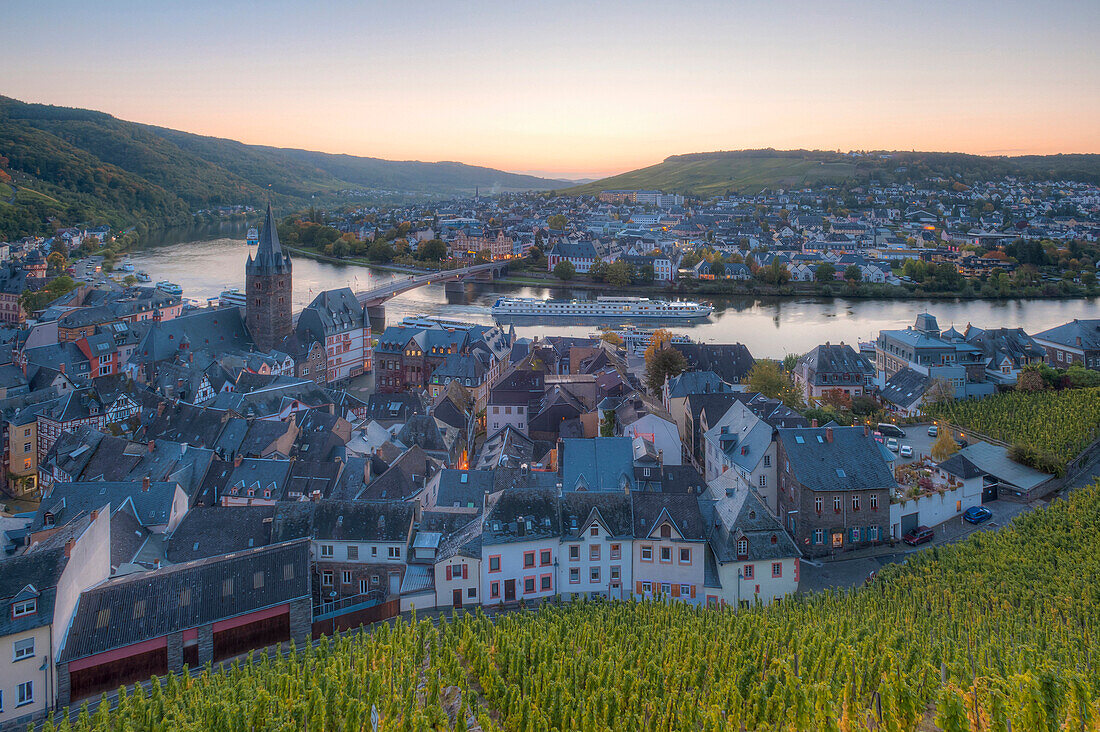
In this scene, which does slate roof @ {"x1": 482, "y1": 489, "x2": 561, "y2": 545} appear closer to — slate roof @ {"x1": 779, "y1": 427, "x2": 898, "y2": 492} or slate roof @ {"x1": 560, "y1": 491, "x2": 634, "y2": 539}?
slate roof @ {"x1": 560, "y1": 491, "x2": 634, "y2": 539}

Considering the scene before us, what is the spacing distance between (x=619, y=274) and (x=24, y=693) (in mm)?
45462

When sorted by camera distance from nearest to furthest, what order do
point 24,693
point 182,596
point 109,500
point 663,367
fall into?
point 24,693 < point 182,596 < point 109,500 < point 663,367

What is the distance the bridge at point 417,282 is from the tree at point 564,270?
500 cm

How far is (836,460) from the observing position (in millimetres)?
12562

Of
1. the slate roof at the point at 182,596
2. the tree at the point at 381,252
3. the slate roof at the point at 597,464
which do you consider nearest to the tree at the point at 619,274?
the tree at the point at 381,252

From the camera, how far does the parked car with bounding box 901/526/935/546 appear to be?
12.6 metres

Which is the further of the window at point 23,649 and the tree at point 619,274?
the tree at point 619,274

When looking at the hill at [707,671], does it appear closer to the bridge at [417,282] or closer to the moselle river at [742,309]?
the moselle river at [742,309]

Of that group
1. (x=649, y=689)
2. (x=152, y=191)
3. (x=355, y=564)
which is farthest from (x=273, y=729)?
(x=152, y=191)

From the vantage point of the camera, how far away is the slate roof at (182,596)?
862 cm

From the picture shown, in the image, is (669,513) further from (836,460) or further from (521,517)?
(836,460)

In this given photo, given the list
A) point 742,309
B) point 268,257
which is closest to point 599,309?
point 742,309

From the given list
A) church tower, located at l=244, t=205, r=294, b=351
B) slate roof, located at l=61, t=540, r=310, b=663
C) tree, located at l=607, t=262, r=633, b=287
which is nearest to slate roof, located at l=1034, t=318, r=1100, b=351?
slate roof, located at l=61, t=540, r=310, b=663

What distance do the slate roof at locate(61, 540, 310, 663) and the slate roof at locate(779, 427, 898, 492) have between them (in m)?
7.70
